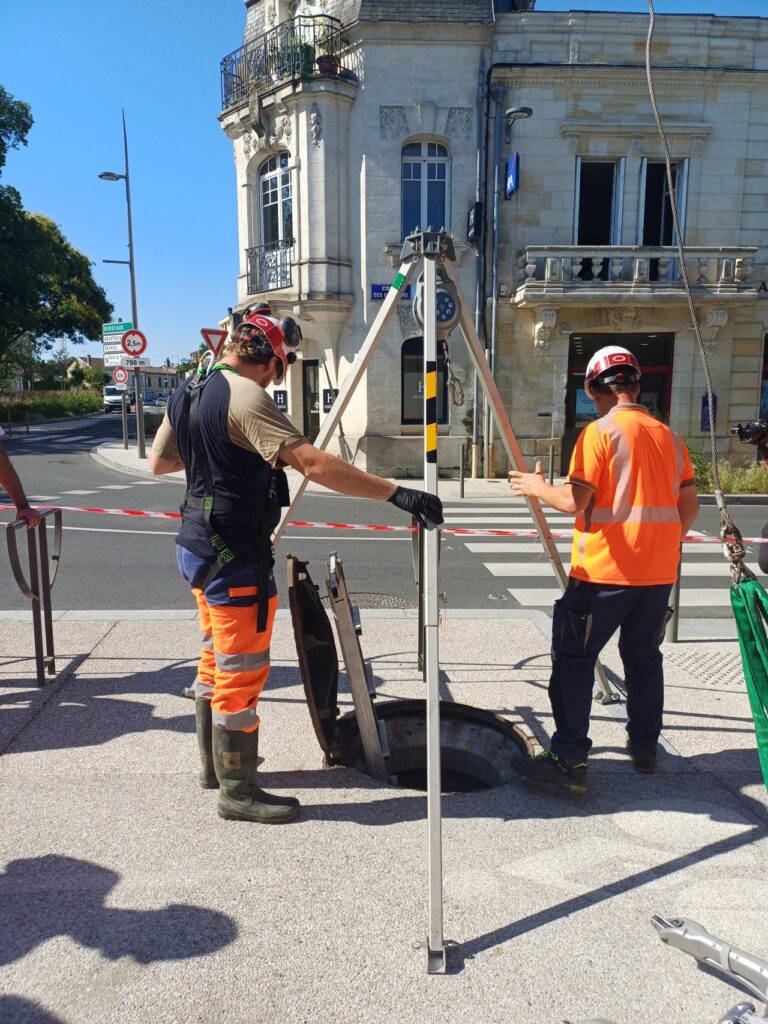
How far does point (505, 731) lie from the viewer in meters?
3.65

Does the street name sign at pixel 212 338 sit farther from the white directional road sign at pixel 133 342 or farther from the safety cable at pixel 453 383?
the white directional road sign at pixel 133 342

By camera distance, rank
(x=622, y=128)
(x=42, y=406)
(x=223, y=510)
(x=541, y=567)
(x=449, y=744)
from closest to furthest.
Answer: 1. (x=223, y=510)
2. (x=449, y=744)
3. (x=541, y=567)
4. (x=622, y=128)
5. (x=42, y=406)

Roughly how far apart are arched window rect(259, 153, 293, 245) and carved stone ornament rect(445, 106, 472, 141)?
3963mm

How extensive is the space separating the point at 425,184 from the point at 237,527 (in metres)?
16.1

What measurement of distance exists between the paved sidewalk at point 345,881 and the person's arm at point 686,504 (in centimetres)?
111

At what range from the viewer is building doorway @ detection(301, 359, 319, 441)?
61.1 feet

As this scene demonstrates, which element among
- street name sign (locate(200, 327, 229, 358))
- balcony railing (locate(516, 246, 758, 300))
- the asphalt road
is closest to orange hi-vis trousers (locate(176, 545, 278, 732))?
the asphalt road

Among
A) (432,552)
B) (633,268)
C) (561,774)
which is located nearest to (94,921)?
(432,552)

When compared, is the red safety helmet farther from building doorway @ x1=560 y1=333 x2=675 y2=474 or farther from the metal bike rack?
building doorway @ x1=560 y1=333 x2=675 y2=474

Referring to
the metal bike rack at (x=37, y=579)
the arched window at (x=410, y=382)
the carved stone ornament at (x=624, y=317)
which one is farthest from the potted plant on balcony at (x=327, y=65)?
the metal bike rack at (x=37, y=579)

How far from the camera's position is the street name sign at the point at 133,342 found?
1883cm

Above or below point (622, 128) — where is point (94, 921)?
below

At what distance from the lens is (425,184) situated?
1686cm

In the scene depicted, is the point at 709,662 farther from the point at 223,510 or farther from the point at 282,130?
the point at 282,130
